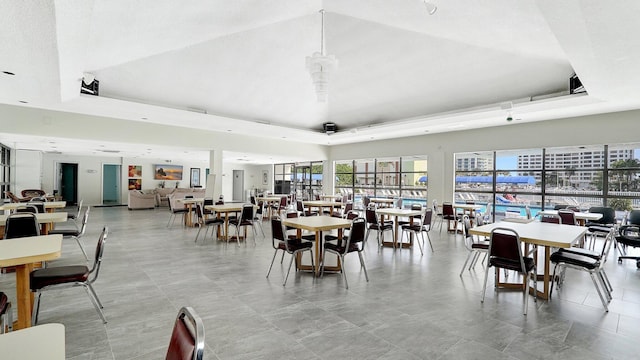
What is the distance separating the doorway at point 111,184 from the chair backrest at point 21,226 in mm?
13260

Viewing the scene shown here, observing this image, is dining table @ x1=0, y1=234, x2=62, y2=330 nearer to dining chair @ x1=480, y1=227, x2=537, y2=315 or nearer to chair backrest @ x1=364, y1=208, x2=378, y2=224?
dining chair @ x1=480, y1=227, x2=537, y2=315

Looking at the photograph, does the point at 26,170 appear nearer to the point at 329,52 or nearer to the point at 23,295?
the point at 329,52

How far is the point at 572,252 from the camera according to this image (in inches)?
155

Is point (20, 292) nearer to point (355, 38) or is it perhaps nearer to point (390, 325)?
point (390, 325)

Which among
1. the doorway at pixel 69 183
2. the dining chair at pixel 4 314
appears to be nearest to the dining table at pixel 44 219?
the dining chair at pixel 4 314

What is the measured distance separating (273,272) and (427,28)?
466cm

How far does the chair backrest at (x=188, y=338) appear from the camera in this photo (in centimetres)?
101

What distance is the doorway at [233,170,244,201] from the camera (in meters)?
20.5

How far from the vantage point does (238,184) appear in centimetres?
2062

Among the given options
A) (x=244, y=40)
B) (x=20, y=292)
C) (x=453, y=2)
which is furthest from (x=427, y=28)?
(x=20, y=292)

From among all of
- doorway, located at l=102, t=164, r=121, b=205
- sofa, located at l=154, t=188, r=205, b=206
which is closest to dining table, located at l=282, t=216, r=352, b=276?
sofa, located at l=154, t=188, r=205, b=206

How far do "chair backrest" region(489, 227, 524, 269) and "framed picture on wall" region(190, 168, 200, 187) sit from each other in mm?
17483

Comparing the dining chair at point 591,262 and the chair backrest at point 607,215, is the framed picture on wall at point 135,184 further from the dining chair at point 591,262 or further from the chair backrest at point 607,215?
the chair backrest at point 607,215

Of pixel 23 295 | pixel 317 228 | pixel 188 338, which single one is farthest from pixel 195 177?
pixel 188 338
